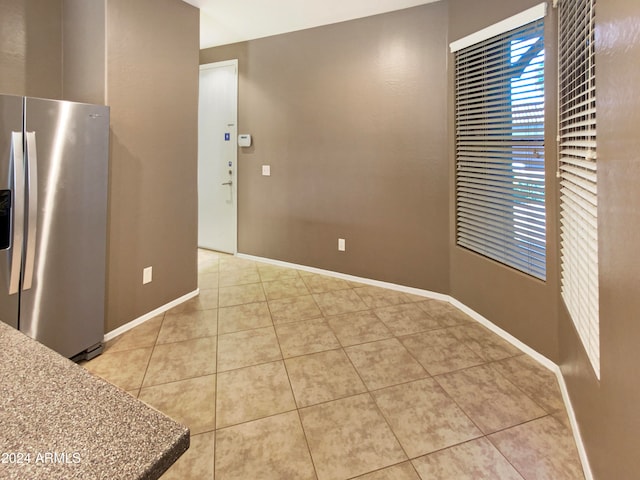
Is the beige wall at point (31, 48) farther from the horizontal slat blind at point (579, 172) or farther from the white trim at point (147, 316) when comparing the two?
the horizontal slat blind at point (579, 172)

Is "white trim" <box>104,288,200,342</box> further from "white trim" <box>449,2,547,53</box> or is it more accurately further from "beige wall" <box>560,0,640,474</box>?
"white trim" <box>449,2,547,53</box>

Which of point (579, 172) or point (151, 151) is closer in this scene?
point (579, 172)

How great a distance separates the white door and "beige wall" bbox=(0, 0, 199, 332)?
1.32 m

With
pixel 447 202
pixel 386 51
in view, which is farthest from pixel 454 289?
pixel 386 51

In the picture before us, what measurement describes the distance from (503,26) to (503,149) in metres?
0.82

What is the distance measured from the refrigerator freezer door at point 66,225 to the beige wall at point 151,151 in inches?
12.9

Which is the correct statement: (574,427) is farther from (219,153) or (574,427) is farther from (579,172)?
(219,153)

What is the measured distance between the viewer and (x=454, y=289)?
10.5 feet

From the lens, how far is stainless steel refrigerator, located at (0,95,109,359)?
5.84 feet

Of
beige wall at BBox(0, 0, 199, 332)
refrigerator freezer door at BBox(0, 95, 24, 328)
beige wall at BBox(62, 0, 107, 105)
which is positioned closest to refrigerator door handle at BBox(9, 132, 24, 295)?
refrigerator freezer door at BBox(0, 95, 24, 328)

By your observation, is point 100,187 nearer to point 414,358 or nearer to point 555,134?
point 414,358

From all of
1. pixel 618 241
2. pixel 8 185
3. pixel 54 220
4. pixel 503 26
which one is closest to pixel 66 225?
pixel 54 220

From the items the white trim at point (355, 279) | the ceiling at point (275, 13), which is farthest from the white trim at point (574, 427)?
the ceiling at point (275, 13)

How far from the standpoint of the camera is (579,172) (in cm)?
163
